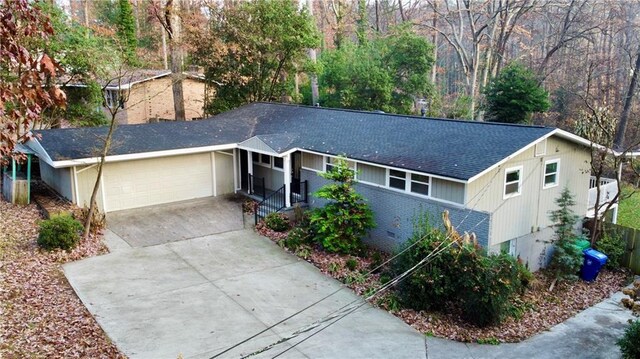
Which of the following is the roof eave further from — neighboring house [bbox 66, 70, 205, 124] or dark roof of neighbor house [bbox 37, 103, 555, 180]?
neighboring house [bbox 66, 70, 205, 124]

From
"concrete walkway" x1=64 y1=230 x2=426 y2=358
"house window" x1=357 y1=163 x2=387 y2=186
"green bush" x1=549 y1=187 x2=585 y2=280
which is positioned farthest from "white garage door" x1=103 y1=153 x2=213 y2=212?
"green bush" x1=549 y1=187 x2=585 y2=280

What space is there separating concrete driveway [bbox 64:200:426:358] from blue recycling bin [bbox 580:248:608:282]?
7.42 meters

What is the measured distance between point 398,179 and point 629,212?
13675mm

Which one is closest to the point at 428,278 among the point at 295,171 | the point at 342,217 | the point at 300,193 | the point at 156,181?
the point at 342,217

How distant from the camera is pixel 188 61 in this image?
29.5m

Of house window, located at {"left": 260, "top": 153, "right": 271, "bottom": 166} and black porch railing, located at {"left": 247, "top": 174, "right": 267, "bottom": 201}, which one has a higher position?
house window, located at {"left": 260, "top": 153, "right": 271, "bottom": 166}

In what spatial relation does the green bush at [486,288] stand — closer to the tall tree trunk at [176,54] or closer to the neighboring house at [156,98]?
the tall tree trunk at [176,54]

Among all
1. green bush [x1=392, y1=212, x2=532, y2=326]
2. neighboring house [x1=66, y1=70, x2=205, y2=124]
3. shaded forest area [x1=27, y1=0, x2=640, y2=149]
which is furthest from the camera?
neighboring house [x1=66, y1=70, x2=205, y2=124]

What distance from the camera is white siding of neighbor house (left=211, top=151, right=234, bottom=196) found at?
808 inches

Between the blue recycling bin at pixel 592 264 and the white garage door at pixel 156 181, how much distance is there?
13.8m

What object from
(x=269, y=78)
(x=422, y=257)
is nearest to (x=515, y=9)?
(x=269, y=78)

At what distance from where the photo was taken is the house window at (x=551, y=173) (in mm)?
15602

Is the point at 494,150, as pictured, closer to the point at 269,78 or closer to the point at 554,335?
the point at 554,335

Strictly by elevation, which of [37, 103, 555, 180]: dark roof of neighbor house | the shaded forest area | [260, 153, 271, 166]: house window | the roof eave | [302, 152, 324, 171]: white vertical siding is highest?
the shaded forest area
